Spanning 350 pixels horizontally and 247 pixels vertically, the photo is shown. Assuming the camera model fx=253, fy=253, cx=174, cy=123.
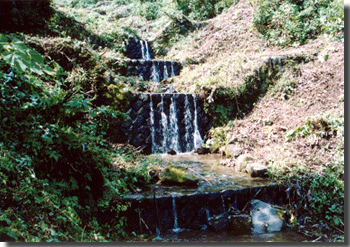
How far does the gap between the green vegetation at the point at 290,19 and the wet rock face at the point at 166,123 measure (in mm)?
3417

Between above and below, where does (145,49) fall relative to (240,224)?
above

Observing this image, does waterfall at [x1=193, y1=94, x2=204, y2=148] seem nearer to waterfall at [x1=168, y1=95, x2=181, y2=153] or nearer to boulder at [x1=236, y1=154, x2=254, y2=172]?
waterfall at [x1=168, y1=95, x2=181, y2=153]

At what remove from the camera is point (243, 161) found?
4531 millimetres

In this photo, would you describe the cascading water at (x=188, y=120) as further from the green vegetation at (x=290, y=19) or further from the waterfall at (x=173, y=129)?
the green vegetation at (x=290, y=19)

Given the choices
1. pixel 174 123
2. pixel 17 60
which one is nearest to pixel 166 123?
pixel 174 123

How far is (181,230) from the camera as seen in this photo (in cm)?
317

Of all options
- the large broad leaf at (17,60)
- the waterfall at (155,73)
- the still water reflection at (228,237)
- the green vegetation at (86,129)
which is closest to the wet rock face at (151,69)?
the waterfall at (155,73)

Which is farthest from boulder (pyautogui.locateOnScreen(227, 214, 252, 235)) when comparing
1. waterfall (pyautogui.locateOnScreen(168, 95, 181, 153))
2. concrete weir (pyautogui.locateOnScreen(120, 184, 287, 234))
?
waterfall (pyautogui.locateOnScreen(168, 95, 181, 153))

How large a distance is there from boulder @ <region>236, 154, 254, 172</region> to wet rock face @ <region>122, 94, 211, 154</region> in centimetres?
183

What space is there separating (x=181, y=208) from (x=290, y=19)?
696cm

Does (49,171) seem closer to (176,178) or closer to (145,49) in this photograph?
(176,178)

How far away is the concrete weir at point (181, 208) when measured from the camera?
9.90ft

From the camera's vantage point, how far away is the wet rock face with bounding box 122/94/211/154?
573 centimetres

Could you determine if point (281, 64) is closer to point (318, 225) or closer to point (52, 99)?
point (318, 225)
